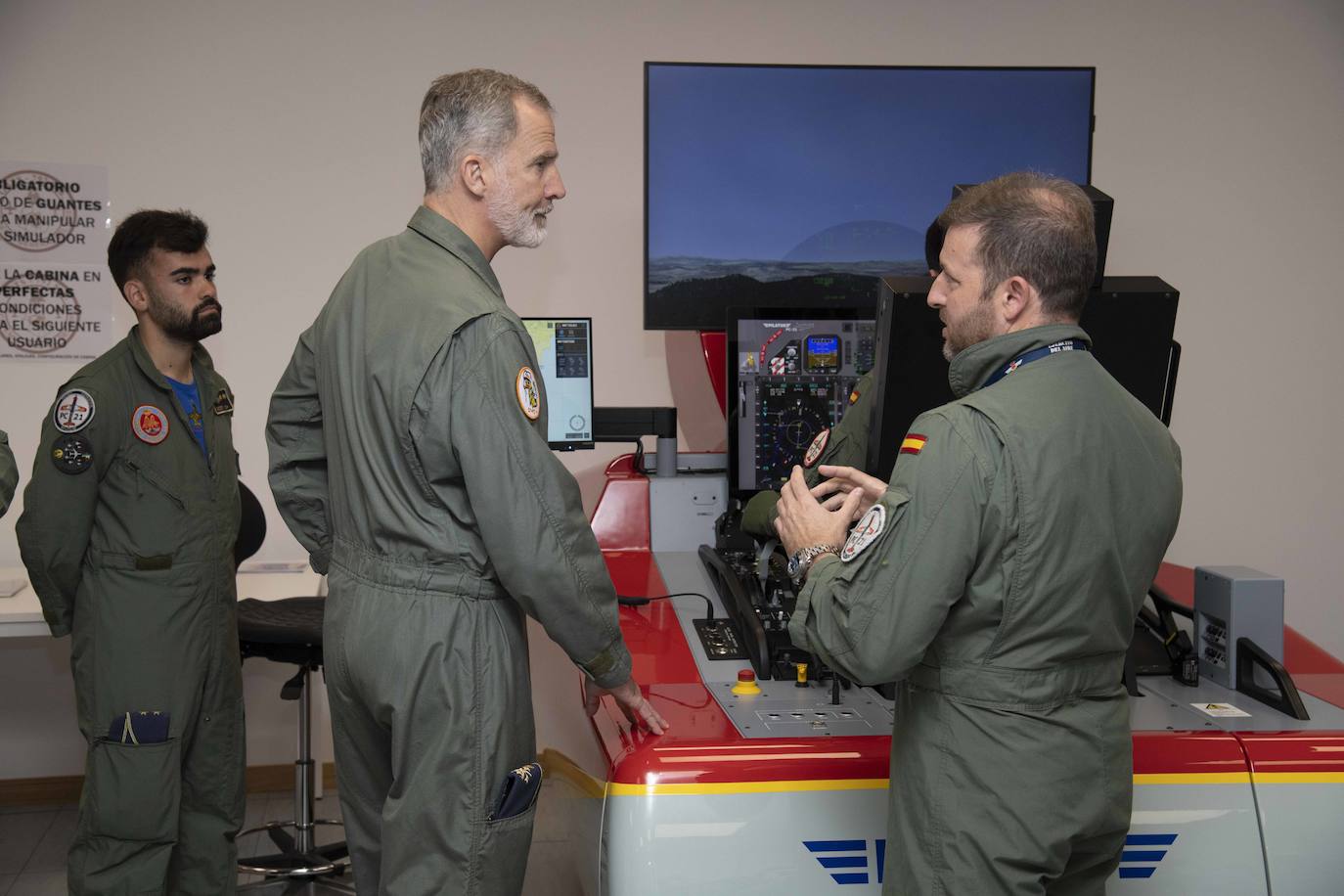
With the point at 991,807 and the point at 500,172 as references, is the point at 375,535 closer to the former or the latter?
the point at 500,172

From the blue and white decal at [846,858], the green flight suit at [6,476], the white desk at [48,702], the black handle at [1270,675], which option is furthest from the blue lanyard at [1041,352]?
the white desk at [48,702]

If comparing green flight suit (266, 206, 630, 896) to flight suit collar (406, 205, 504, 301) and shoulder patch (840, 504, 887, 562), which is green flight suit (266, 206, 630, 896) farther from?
shoulder patch (840, 504, 887, 562)

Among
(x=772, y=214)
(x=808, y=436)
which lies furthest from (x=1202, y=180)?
(x=808, y=436)

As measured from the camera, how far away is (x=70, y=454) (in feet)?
8.30

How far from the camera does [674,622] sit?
7.95ft

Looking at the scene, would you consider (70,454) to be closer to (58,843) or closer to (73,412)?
(73,412)

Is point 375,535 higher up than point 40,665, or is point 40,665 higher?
point 375,535

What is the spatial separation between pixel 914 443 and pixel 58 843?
10.2ft

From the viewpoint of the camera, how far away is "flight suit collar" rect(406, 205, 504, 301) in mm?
1784

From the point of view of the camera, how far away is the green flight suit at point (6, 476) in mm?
2285

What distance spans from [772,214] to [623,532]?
1165 millimetres

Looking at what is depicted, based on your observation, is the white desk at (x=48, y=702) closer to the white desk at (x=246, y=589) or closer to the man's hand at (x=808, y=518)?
the white desk at (x=246, y=589)

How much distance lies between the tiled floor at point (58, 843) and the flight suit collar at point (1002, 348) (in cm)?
164

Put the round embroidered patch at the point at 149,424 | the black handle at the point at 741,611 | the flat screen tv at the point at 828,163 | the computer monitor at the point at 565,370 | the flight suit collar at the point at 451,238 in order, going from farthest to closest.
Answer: the flat screen tv at the point at 828,163, the computer monitor at the point at 565,370, the round embroidered patch at the point at 149,424, the black handle at the point at 741,611, the flight suit collar at the point at 451,238
